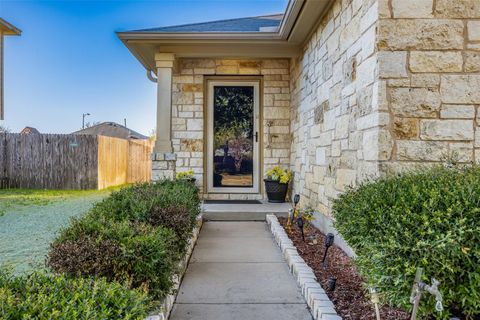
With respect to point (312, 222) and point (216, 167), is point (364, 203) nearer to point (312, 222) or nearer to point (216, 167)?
point (312, 222)

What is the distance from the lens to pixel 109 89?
58.1 ft

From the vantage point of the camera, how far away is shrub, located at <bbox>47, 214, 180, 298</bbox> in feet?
6.94

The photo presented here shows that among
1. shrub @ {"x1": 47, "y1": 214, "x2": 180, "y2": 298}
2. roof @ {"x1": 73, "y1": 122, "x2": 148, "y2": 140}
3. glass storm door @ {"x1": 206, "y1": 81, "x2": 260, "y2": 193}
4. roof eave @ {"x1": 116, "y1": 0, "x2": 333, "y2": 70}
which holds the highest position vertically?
roof eave @ {"x1": 116, "y1": 0, "x2": 333, "y2": 70}

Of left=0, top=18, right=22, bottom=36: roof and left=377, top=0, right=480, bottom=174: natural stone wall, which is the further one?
left=0, top=18, right=22, bottom=36: roof

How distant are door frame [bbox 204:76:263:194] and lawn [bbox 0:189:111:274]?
2343 millimetres

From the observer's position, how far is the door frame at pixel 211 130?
7070mm

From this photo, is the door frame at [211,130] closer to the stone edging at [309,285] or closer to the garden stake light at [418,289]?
the stone edging at [309,285]

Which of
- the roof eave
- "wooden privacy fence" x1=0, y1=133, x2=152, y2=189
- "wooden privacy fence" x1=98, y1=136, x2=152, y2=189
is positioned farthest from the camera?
"wooden privacy fence" x1=98, y1=136, x2=152, y2=189

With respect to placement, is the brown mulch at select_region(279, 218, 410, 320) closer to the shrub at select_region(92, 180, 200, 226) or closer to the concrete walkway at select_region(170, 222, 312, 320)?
the concrete walkway at select_region(170, 222, 312, 320)

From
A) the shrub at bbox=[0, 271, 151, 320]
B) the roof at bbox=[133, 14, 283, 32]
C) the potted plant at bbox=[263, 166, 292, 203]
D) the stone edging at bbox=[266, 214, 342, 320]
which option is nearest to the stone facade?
the stone edging at bbox=[266, 214, 342, 320]

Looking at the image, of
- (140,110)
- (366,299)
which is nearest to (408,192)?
(366,299)

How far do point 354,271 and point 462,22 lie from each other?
2.19 m

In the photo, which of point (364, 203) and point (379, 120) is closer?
point (364, 203)

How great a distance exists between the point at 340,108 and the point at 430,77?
44.3 inches
